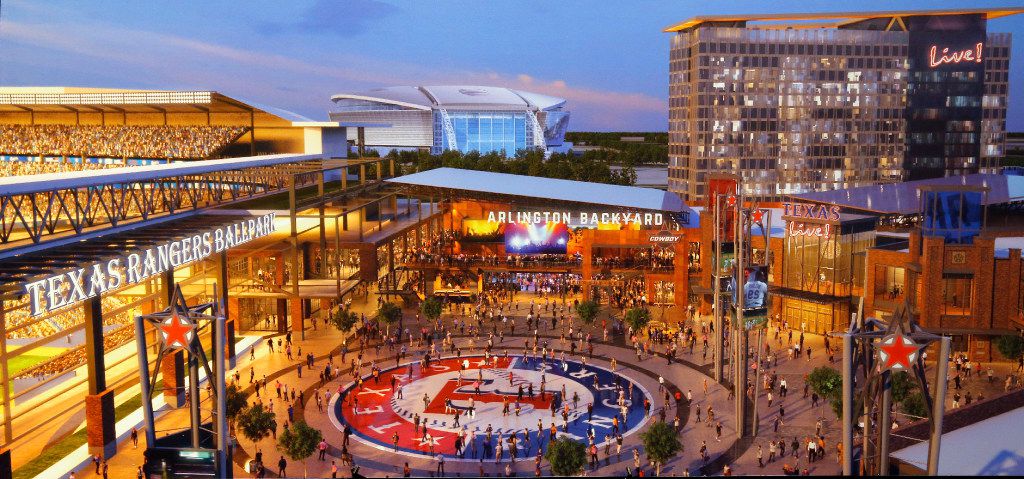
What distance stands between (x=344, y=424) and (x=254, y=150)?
44.1m

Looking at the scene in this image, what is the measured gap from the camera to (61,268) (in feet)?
96.5

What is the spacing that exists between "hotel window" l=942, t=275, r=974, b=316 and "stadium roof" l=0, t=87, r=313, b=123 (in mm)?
52344

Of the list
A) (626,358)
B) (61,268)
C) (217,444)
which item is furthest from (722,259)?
(61,268)

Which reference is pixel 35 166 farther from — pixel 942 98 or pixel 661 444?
pixel 942 98

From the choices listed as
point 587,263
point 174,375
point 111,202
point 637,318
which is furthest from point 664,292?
point 111,202

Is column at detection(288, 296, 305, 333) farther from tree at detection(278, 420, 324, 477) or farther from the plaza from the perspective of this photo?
tree at detection(278, 420, 324, 477)

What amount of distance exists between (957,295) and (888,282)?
3993 mm

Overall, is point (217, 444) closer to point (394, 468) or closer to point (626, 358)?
point (394, 468)

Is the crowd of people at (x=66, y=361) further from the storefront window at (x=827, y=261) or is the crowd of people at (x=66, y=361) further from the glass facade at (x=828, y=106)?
the glass facade at (x=828, y=106)

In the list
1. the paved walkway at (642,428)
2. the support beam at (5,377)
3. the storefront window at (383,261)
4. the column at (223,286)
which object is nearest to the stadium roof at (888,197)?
the paved walkway at (642,428)

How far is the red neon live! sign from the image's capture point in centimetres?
10875

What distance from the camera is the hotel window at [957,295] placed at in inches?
1802

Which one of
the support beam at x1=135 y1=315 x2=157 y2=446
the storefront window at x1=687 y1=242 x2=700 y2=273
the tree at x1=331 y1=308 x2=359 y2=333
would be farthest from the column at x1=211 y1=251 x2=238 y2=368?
the storefront window at x1=687 y1=242 x2=700 y2=273

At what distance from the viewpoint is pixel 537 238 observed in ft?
211
